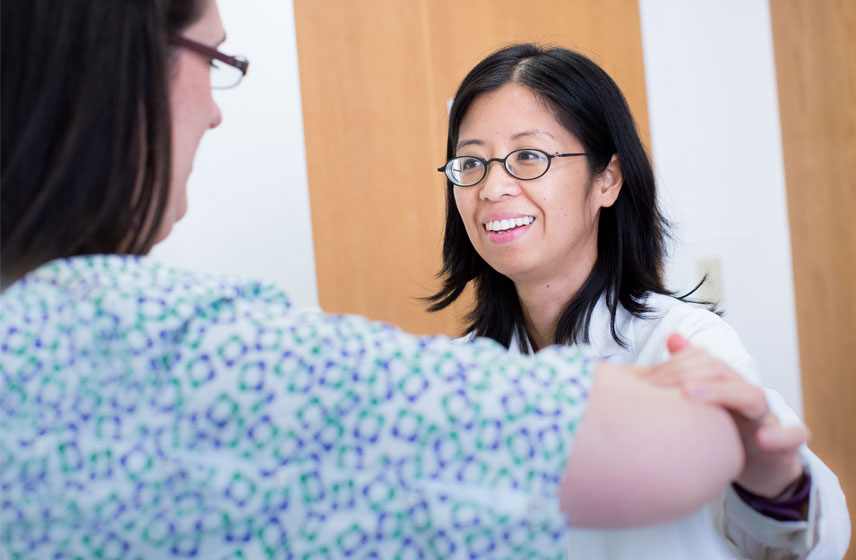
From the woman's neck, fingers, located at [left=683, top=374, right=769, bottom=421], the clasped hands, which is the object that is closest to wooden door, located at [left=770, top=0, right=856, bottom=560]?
the woman's neck

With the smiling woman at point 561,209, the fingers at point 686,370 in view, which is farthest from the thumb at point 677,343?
the smiling woman at point 561,209

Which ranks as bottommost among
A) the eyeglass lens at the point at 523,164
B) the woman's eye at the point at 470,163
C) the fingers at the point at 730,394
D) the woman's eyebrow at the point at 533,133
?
the fingers at the point at 730,394

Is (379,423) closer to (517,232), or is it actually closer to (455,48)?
(517,232)

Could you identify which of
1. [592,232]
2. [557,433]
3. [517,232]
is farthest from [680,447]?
[592,232]

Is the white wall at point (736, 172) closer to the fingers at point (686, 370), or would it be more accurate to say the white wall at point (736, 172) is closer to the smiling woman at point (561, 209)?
the smiling woman at point (561, 209)

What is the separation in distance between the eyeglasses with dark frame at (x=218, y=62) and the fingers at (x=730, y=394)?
0.52m

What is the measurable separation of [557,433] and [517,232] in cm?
94

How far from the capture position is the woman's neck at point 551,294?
1.50m

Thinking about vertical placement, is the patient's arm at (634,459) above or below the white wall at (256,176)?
below

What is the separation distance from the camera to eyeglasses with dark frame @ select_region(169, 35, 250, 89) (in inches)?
26.5

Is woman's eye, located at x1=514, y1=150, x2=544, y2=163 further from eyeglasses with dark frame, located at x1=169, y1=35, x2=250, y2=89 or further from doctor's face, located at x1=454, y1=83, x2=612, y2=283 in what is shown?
eyeglasses with dark frame, located at x1=169, y1=35, x2=250, y2=89

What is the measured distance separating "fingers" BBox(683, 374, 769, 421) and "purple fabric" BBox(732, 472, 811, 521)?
19 cm

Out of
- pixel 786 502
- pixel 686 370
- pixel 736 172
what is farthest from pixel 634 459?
pixel 736 172

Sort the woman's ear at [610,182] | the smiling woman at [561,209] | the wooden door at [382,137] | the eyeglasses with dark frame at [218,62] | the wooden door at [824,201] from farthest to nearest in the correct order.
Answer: the wooden door at [824,201] → the wooden door at [382,137] → the woman's ear at [610,182] → the smiling woman at [561,209] → the eyeglasses with dark frame at [218,62]
